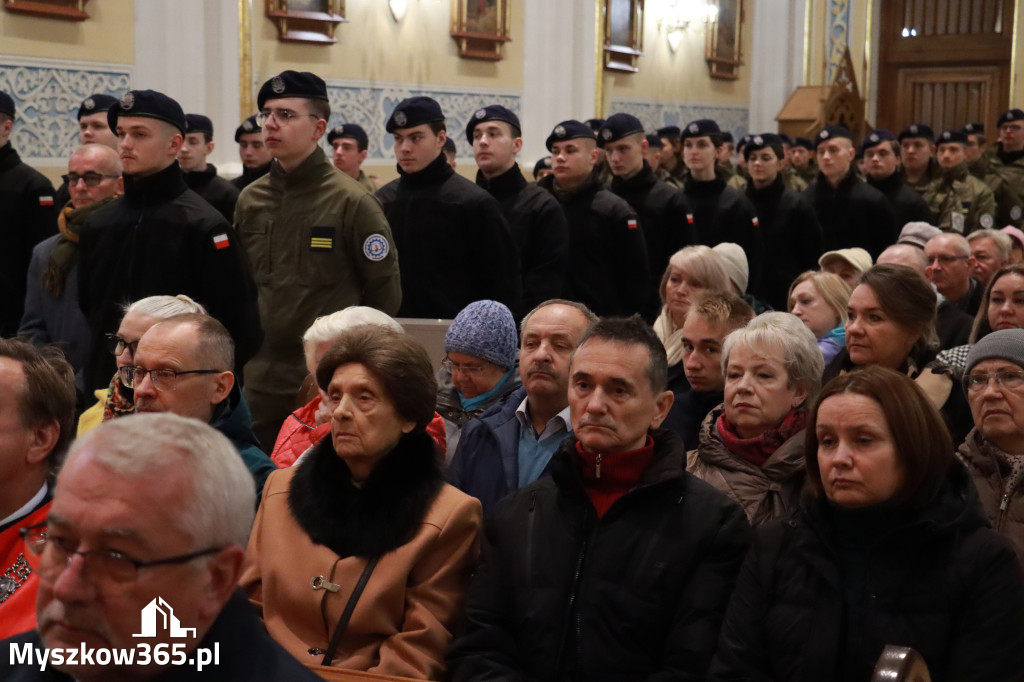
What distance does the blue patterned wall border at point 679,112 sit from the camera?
12977 mm

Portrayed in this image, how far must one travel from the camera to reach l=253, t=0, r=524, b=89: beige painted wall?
8.86 meters

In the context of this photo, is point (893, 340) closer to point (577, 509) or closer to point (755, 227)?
point (577, 509)

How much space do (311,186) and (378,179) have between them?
4830mm

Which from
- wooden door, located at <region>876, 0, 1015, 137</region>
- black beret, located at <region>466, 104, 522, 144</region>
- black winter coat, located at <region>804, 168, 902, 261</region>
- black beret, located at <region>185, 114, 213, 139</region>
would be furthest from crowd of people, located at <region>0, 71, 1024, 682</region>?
wooden door, located at <region>876, 0, 1015, 137</region>

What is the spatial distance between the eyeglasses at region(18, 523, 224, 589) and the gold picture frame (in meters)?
9.12

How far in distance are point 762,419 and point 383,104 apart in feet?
23.0

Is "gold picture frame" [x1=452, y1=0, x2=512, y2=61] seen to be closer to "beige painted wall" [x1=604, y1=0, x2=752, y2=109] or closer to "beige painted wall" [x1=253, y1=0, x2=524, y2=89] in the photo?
"beige painted wall" [x1=253, y1=0, x2=524, y2=89]

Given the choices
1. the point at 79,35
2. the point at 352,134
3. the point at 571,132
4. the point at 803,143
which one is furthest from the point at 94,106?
the point at 803,143

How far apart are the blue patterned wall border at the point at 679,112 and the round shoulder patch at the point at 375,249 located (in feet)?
26.4

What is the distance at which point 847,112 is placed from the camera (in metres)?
15.4

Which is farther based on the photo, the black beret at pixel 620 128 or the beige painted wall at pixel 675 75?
the beige painted wall at pixel 675 75

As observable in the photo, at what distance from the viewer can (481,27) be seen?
10.6 meters

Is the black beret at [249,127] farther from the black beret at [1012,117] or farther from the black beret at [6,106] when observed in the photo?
the black beret at [1012,117]

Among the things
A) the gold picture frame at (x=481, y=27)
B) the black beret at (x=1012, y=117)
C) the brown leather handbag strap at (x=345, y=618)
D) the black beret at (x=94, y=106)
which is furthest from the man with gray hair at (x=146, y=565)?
the black beret at (x=1012, y=117)
